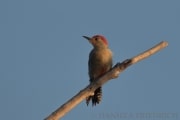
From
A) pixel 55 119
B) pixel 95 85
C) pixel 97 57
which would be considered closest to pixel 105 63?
pixel 97 57

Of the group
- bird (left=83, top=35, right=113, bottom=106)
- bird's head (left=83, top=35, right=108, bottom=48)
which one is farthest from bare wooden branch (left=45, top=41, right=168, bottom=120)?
bird's head (left=83, top=35, right=108, bottom=48)

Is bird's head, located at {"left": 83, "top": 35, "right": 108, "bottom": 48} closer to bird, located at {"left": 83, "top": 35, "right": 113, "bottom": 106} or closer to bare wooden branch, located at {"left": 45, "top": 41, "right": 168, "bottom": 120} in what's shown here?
bird, located at {"left": 83, "top": 35, "right": 113, "bottom": 106}

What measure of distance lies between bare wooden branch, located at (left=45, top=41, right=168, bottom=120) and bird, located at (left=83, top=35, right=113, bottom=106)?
9.11 ft

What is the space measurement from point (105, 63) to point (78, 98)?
4119 mm

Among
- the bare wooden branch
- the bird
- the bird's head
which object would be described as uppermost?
the bird's head

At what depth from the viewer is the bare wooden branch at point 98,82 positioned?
19.9 feet

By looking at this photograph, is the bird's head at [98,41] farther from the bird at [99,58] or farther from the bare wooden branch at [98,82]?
the bare wooden branch at [98,82]

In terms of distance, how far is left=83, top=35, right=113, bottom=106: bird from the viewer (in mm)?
10594

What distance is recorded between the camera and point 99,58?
1077cm

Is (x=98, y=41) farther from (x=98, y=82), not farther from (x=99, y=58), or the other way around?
(x=98, y=82)

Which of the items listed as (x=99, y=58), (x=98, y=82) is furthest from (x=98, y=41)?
(x=98, y=82)

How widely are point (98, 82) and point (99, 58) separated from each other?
3.24m

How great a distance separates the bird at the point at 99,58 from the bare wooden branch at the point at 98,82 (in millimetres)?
2778


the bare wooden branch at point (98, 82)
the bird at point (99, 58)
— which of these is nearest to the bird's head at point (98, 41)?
the bird at point (99, 58)
